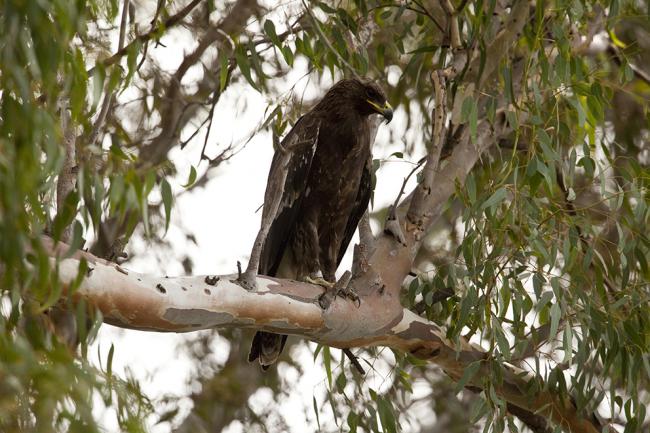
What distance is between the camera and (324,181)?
4.39 meters

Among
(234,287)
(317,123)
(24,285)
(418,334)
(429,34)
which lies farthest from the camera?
(429,34)

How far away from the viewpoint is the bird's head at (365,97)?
4.48 metres

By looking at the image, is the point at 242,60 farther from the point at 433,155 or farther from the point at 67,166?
the point at 67,166

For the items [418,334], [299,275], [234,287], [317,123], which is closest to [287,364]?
[299,275]

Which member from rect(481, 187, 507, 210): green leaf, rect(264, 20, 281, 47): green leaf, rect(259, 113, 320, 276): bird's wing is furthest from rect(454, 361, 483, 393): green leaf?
rect(264, 20, 281, 47): green leaf

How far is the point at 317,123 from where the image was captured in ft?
14.5

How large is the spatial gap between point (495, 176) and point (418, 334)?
0.70 m

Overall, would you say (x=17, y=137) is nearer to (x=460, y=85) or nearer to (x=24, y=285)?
(x=24, y=285)

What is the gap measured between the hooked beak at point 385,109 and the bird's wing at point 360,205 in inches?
7.8

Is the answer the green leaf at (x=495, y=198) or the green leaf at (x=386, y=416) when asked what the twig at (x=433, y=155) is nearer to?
the green leaf at (x=495, y=198)

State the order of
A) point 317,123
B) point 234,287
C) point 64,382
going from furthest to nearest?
point 317,123, point 234,287, point 64,382

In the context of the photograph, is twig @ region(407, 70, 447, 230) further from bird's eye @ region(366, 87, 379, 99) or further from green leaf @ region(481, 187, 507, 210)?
bird's eye @ region(366, 87, 379, 99)

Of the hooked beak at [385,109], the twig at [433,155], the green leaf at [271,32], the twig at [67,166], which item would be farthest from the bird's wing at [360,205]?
the twig at [67,166]

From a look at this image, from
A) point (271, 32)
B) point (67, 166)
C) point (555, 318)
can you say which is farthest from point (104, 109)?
point (555, 318)
